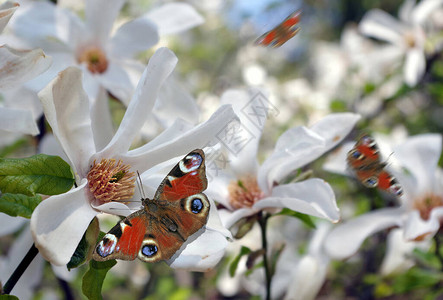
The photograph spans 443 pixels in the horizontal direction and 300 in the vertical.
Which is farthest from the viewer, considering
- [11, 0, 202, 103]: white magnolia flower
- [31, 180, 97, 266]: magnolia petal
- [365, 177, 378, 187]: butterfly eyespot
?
[11, 0, 202, 103]: white magnolia flower

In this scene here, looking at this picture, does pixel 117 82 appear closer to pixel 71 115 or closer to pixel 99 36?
pixel 99 36

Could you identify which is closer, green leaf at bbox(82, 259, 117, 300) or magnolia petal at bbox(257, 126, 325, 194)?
green leaf at bbox(82, 259, 117, 300)

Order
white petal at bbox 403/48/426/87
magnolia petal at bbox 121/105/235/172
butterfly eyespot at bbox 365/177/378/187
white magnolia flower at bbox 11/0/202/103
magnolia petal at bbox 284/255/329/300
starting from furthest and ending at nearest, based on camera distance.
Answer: white petal at bbox 403/48/426/87 → magnolia petal at bbox 284/255/329/300 → white magnolia flower at bbox 11/0/202/103 → butterfly eyespot at bbox 365/177/378/187 → magnolia petal at bbox 121/105/235/172

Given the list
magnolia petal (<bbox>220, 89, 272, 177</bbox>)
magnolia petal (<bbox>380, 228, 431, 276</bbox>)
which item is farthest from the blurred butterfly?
magnolia petal (<bbox>380, 228, 431, 276</bbox>)

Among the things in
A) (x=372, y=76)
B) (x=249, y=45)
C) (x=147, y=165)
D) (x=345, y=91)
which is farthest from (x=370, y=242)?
(x=249, y=45)

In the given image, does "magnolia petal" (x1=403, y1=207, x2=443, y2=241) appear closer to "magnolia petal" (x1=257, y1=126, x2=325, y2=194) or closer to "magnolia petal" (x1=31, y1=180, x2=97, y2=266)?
"magnolia petal" (x1=257, y1=126, x2=325, y2=194)

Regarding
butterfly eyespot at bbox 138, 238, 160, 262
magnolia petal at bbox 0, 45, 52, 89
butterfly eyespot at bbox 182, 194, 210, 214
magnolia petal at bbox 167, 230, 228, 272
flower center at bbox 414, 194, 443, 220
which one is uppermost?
magnolia petal at bbox 0, 45, 52, 89
